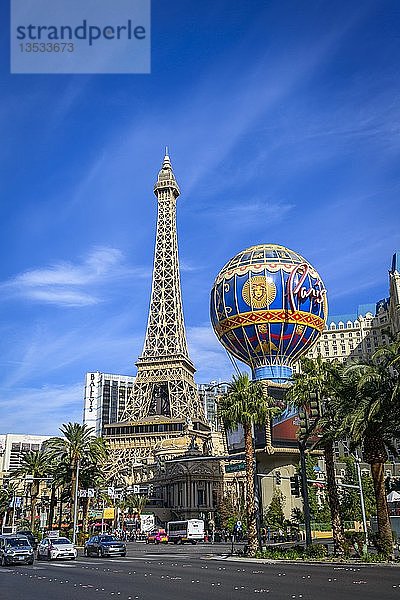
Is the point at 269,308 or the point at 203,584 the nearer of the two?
the point at 203,584

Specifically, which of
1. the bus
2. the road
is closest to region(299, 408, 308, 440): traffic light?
the road

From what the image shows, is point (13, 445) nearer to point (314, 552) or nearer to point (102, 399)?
point (102, 399)

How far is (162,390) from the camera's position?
12812cm

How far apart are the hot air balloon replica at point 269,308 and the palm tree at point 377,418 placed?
126 feet

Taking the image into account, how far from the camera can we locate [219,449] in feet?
380

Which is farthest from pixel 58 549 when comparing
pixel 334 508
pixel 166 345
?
pixel 166 345

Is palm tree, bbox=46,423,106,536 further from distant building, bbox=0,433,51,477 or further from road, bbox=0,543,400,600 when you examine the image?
distant building, bbox=0,433,51,477

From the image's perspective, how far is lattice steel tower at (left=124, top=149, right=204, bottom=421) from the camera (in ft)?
390

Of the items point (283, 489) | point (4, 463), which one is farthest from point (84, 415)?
point (283, 489)

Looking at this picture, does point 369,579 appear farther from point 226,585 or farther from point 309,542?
point 309,542

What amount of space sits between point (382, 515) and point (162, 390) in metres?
100

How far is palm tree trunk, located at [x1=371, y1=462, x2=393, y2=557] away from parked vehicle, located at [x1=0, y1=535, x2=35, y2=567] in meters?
17.7

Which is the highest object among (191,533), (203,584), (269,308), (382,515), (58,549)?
(269,308)

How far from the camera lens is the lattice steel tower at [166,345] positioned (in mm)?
118750
